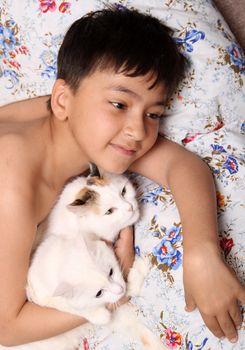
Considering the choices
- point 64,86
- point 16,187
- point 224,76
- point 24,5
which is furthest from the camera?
point 24,5

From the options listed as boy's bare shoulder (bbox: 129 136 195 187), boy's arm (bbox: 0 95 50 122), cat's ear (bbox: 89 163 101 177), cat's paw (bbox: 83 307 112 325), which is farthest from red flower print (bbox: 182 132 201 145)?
cat's paw (bbox: 83 307 112 325)

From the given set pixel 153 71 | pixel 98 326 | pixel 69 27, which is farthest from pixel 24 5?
pixel 98 326

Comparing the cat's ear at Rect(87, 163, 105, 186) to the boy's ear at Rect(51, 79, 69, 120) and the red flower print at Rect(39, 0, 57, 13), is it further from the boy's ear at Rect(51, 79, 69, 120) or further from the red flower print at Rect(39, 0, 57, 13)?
the red flower print at Rect(39, 0, 57, 13)

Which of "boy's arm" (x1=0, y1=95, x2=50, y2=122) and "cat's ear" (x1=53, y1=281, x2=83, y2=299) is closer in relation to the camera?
"cat's ear" (x1=53, y1=281, x2=83, y2=299)

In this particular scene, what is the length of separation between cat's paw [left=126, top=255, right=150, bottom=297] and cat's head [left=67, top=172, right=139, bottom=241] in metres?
0.12

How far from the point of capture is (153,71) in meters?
1.24

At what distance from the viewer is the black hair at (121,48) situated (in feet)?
4.03

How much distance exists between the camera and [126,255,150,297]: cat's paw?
Answer: 4.25 ft

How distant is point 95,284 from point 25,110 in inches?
23.9

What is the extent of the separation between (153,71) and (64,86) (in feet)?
0.77

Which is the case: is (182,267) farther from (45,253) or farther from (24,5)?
(24,5)

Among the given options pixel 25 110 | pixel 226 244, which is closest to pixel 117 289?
pixel 226 244

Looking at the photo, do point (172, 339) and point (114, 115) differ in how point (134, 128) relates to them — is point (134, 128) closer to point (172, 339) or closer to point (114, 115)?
point (114, 115)

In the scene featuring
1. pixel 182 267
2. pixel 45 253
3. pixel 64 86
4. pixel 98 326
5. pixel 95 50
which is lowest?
pixel 98 326
